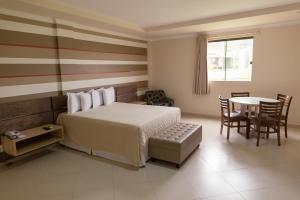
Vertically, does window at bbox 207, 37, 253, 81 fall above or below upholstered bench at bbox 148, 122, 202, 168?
above

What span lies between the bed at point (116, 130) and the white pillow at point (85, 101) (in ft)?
0.51

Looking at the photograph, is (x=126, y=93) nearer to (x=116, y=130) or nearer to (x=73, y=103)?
(x=73, y=103)

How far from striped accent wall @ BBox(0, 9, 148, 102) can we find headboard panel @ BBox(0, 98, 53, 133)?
5.4 inches

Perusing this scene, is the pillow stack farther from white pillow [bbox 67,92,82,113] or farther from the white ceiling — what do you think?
the white ceiling

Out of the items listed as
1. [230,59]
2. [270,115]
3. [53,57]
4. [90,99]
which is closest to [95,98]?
[90,99]

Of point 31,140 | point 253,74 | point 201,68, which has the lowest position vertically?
point 31,140

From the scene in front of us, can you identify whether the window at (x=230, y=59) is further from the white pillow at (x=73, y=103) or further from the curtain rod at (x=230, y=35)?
the white pillow at (x=73, y=103)

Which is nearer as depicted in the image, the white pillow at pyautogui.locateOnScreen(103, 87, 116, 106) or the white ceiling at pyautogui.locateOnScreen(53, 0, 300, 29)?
the white ceiling at pyautogui.locateOnScreen(53, 0, 300, 29)

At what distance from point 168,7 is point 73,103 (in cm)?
247

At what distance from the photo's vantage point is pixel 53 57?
368 centimetres

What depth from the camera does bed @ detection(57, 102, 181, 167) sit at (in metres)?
2.88

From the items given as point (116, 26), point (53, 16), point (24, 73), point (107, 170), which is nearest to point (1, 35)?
point (24, 73)

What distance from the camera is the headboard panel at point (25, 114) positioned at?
9.83 feet

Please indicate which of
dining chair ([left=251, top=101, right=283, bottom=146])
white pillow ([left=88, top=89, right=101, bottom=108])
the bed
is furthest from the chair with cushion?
dining chair ([left=251, top=101, right=283, bottom=146])
